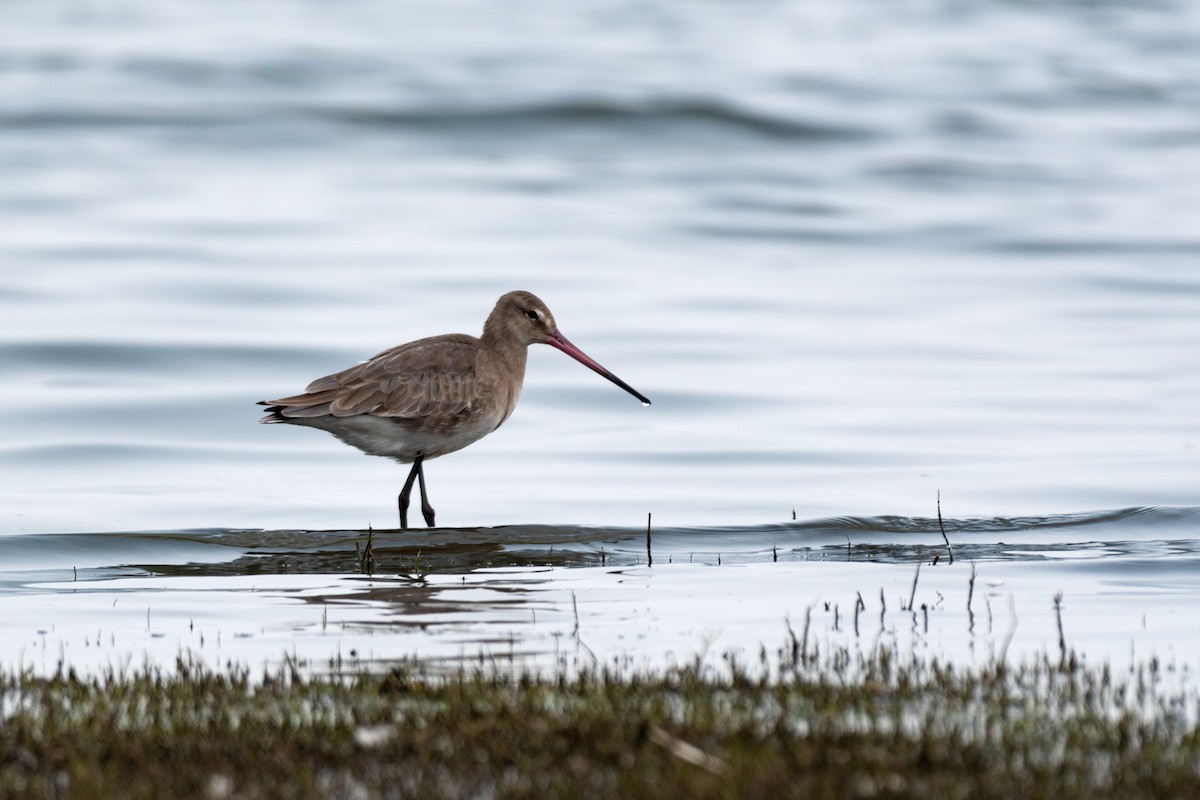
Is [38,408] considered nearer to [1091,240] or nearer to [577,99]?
[1091,240]

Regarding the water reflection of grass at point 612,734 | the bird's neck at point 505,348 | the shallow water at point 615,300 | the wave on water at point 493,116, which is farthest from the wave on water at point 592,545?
the wave on water at point 493,116

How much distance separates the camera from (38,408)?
17.0 m

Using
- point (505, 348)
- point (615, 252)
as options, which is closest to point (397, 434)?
point (505, 348)

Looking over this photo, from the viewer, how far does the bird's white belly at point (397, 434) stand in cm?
1209

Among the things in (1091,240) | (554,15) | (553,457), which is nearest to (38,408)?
(553,457)

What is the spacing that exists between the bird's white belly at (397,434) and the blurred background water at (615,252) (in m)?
0.69

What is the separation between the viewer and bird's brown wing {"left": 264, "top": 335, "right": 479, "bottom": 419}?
1195 centimetres

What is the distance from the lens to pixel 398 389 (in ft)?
39.7

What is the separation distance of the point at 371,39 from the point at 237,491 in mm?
38221

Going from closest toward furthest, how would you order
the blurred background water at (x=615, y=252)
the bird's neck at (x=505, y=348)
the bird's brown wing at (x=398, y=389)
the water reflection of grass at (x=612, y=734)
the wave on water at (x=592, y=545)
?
the water reflection of grass at (x=612, y=734) < the wave on water at (x=592, y=545) < the bird's brown wing at (x=398, y=389) < the bird's neck at (x=505, y=348) < the blurred background water at (x=615, y=252)

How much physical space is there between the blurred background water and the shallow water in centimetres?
10

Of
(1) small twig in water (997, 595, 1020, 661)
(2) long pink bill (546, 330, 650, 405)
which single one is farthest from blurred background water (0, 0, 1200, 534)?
(1) small twig in water (997, 595, 1020, 661)

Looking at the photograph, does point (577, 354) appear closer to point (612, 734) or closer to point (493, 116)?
Result: point (612, 734)

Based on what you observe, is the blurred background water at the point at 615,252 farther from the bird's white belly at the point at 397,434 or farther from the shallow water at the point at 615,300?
the bird's white belly at the point at 397,434
